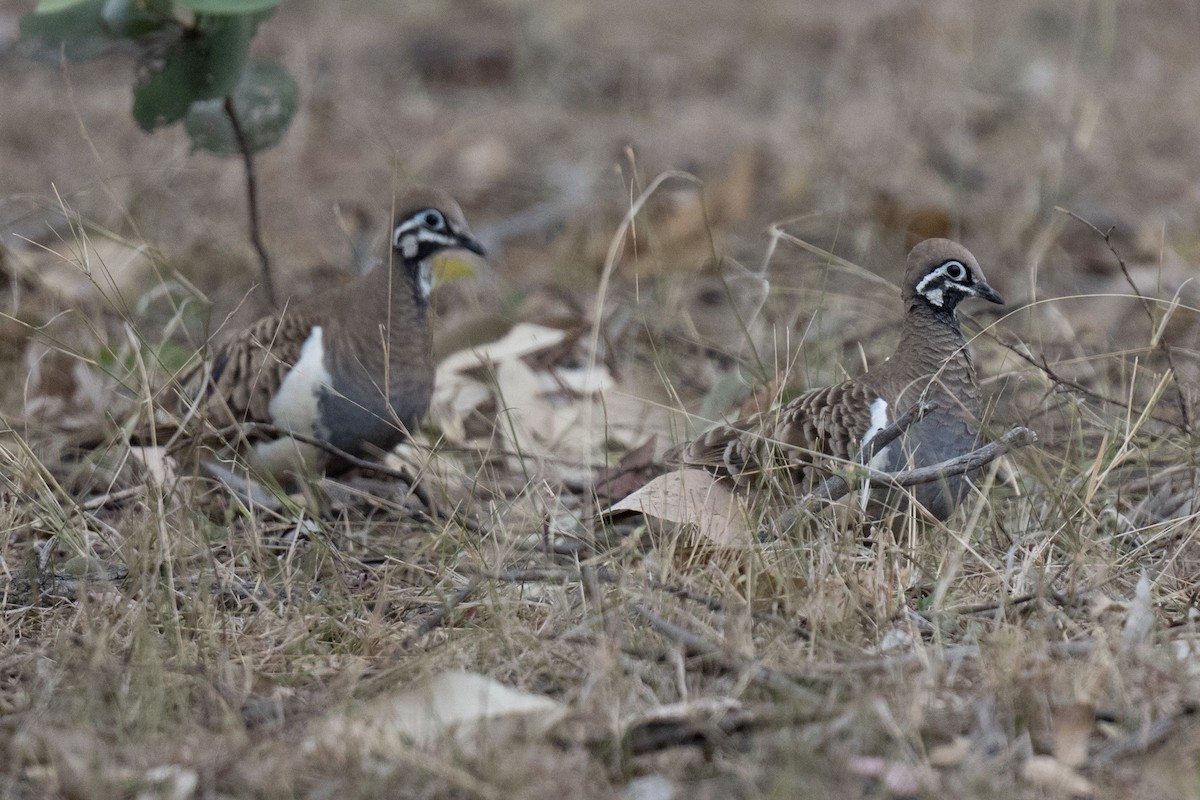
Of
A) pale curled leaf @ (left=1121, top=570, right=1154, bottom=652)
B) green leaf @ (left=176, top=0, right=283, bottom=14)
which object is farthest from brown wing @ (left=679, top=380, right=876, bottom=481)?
green leaf @ (left=176, top=0, right=283, bottom=14)

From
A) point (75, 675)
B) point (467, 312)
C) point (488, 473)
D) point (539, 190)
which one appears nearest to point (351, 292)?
point (488, 473)

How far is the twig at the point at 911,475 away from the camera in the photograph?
3402mm

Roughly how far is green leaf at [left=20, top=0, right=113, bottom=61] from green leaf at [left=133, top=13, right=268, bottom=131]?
20cm

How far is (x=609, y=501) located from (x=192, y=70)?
2.02 metres

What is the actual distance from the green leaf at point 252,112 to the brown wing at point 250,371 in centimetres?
77

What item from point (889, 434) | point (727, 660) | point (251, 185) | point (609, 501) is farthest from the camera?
point (251, 185)

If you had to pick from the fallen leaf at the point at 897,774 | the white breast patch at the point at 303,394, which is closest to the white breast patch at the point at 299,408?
the white breast patch at the point at 303,394

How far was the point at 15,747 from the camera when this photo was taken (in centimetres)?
262

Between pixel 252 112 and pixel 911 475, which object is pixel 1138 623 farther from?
pixel 252 112

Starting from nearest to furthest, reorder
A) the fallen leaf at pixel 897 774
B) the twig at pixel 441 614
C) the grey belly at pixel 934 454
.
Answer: the fallen leaf at pixel 897 774 < the twig at pixel 441 614 < the grey belly at pixel 934 454

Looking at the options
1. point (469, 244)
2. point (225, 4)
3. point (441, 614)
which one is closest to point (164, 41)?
point (225, 4)

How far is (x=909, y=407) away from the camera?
12.3 feet

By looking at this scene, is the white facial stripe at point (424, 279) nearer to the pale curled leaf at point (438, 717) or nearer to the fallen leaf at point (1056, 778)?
the pale curled leaf at point (438, 717)

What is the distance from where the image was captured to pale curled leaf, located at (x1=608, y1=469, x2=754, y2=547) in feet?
11.2
